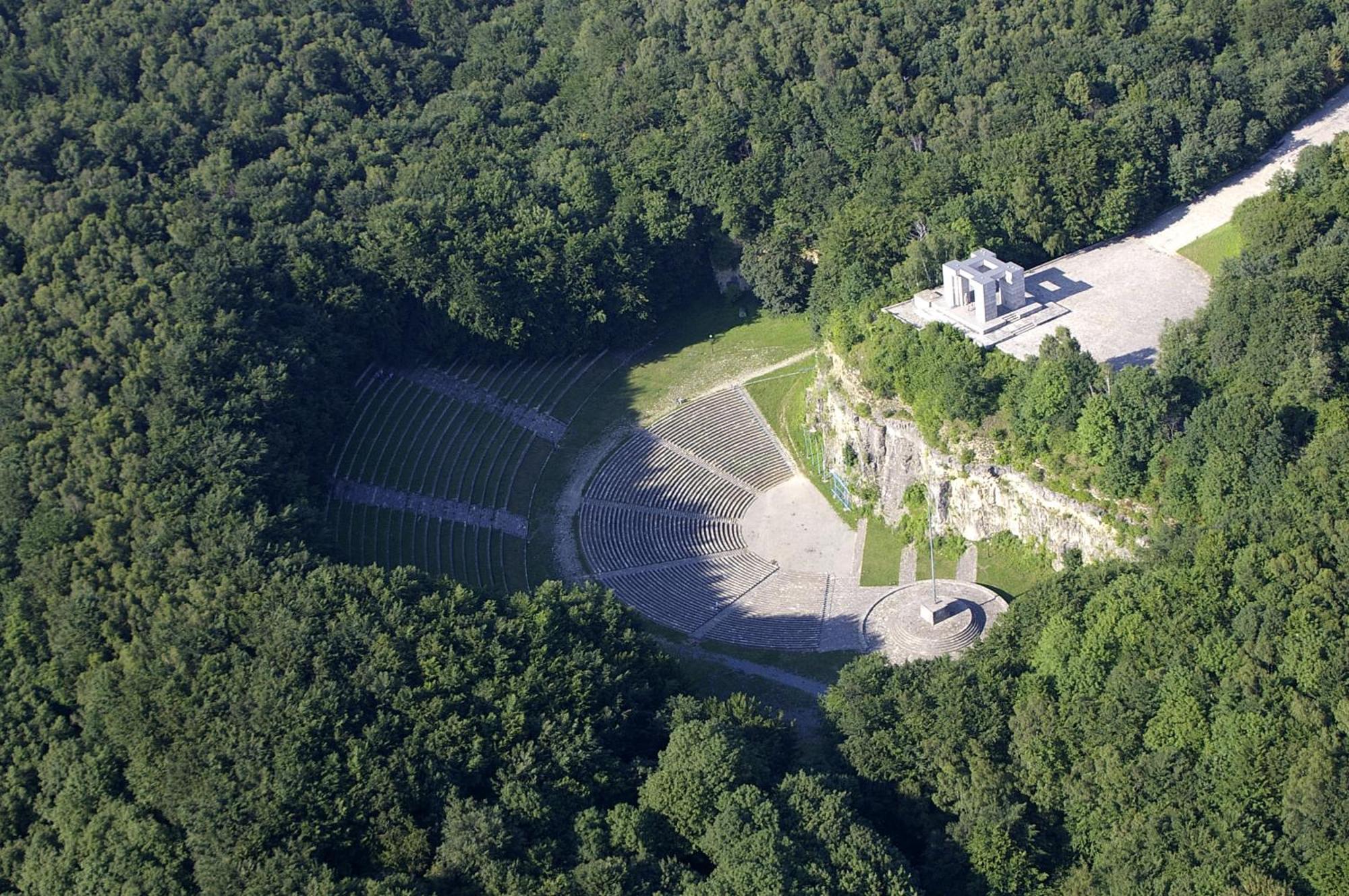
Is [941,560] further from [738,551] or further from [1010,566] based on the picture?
[738,551]

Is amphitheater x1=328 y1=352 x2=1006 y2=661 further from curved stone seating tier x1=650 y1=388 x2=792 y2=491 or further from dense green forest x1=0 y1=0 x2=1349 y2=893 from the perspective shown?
dense green forest x1=0 y1=0 x2=1349 y2=893

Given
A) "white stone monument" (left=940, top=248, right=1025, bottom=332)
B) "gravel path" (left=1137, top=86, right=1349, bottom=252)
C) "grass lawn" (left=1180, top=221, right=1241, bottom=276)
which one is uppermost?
"white stone monument" (left=940, top=248, right=1025, bottom=332)

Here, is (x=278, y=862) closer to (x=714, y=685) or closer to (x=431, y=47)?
(x=714, y=685)

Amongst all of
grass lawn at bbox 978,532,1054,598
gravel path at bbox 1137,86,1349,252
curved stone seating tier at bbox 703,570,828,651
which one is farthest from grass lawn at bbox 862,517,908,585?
gravel path at bbox 1137,86,1349,252

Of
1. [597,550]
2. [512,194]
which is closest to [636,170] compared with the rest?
[512,194]

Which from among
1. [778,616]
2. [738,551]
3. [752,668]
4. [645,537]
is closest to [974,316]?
[738,551]

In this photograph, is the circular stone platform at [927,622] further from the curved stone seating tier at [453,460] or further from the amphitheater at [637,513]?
the curved stone seating tier at [453,460]
